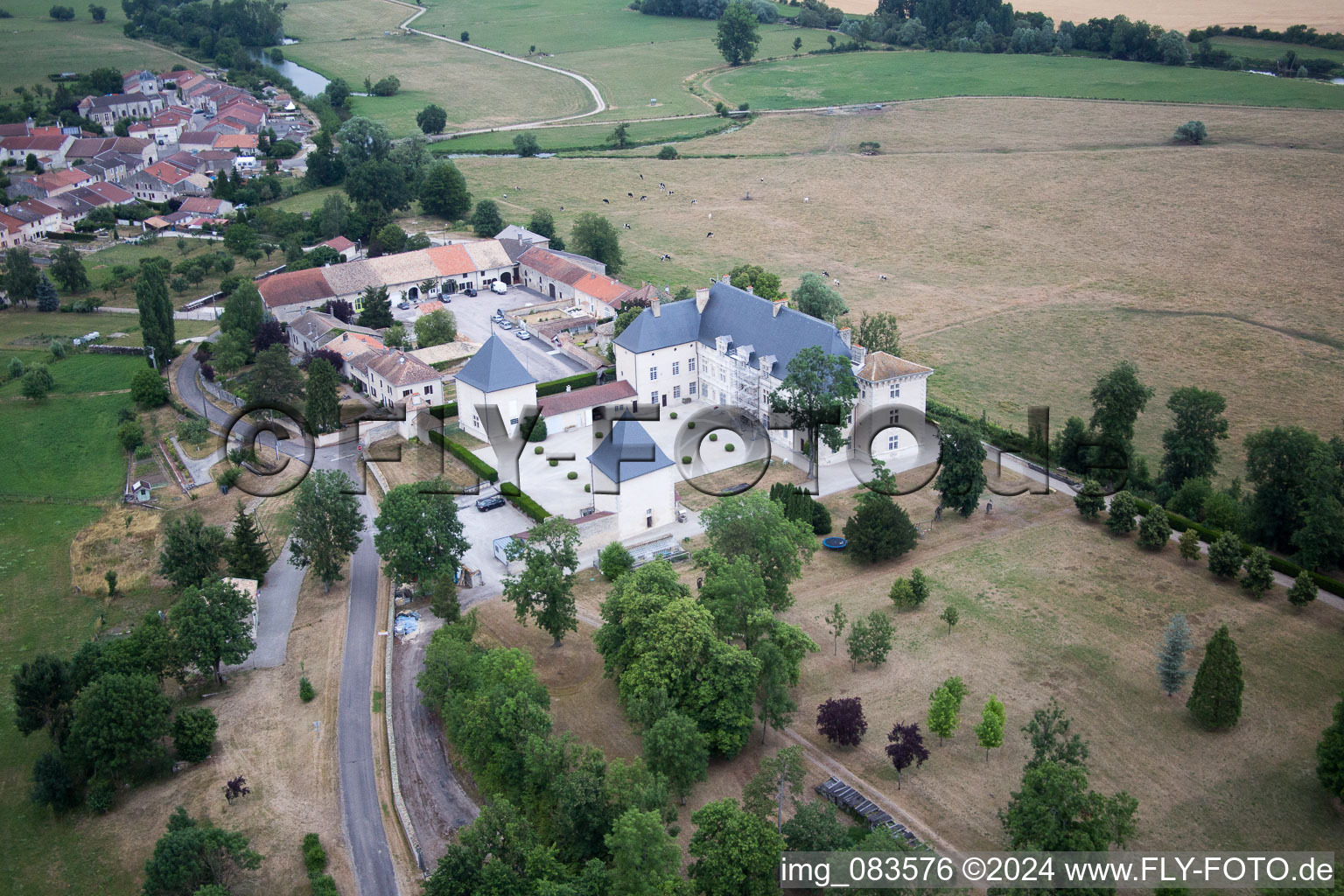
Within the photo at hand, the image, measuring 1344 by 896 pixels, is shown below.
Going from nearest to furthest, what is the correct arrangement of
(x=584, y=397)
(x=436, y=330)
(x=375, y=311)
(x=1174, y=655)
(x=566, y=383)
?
(x=1174, y=655) < (x=584, y=397) < (x=566, y=383) < (x=436, y=330) < (x=375, y=311)

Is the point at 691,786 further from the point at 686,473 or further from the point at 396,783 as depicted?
the point at 686,473

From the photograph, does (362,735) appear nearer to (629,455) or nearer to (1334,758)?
(629,455)

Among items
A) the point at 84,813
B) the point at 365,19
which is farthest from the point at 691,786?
the point at 365,19

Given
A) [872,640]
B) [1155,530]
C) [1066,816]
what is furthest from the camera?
[1155,530]

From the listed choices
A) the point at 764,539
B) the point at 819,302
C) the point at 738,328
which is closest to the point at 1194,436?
the point at 819,302

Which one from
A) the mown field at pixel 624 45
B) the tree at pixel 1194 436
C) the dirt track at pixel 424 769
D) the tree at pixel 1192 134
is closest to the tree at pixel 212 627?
the dirt track at pixel 424 769

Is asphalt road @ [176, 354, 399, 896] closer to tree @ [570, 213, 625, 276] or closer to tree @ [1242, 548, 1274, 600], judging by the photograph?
tree @ [1242, 548, 1274, 600]
